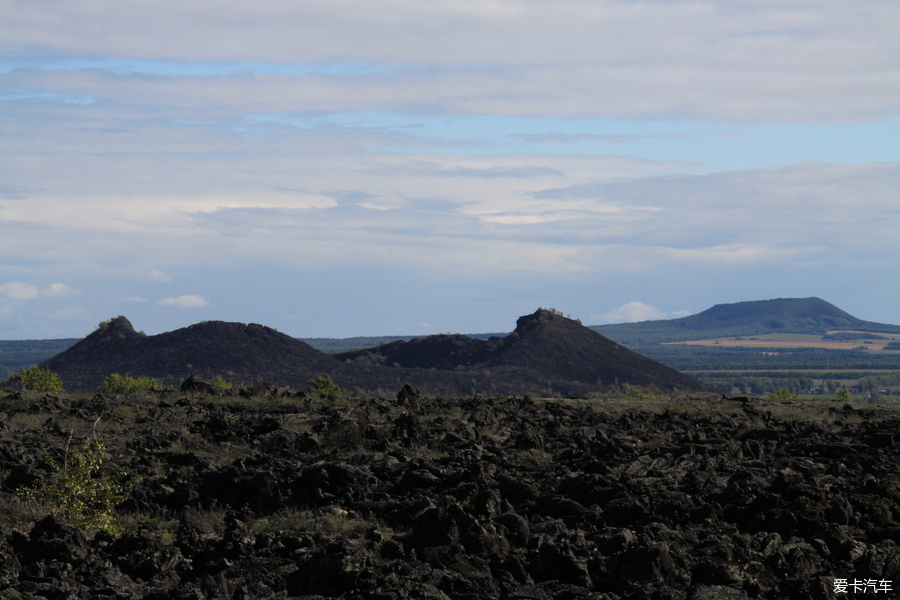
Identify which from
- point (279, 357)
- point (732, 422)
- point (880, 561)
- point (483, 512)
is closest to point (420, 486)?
point (483, 512)

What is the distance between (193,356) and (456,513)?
7039 centimetres

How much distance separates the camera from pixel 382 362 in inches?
3720

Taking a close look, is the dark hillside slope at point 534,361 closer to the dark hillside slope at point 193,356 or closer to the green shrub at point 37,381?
the dark hillside slope at point 193,356

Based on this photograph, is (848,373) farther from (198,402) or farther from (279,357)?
(198,402)

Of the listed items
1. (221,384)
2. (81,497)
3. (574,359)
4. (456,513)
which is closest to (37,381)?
(221,384)

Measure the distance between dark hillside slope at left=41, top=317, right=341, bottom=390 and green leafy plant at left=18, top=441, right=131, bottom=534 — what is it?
56899 mm

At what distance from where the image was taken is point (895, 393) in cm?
12500

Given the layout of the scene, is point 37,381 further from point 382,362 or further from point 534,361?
point 534,361

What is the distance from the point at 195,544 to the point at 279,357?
2778 inches

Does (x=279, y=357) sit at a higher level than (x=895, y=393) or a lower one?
higher

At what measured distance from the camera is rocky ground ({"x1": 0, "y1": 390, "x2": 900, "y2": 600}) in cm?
1070

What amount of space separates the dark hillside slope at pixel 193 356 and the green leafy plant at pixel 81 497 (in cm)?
5690

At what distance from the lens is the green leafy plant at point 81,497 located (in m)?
14.2

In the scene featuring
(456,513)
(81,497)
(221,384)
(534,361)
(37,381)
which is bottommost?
(456,513)
